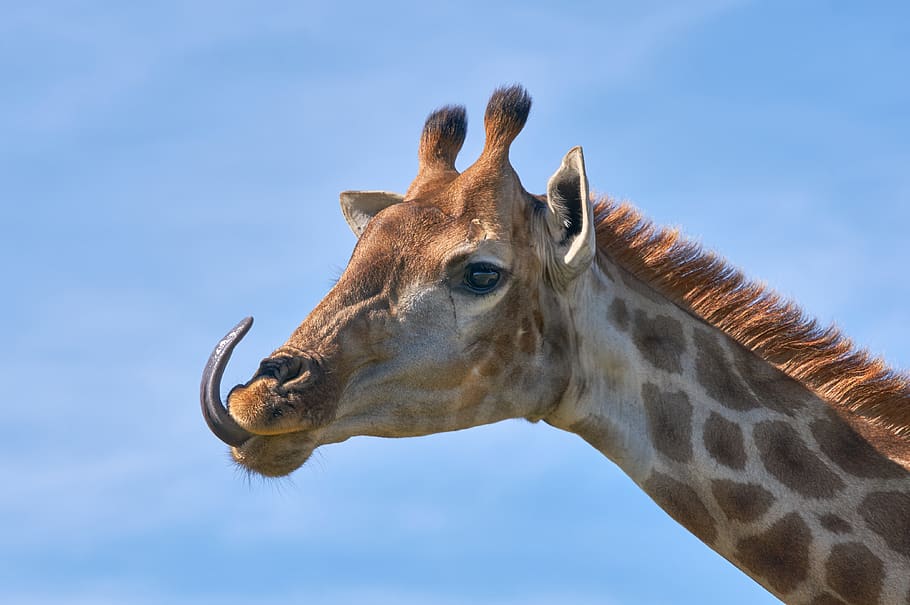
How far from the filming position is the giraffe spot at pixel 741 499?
10586 millimetres

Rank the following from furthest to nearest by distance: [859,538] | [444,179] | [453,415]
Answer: [444,179] < [453,415] < [859,538]

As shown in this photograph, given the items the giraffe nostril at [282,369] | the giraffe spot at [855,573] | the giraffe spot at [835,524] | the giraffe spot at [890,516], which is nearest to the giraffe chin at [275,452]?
the giraffe nostril at [282,369]

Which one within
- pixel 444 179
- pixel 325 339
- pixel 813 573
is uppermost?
pixel 444 179

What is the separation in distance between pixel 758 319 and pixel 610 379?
136 cm

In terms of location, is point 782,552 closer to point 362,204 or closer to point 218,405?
point 218,405

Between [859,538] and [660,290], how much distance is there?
2.62 metres

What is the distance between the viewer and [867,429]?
35.8 ft

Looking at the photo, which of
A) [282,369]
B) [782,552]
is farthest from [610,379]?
[282,369]

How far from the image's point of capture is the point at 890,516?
10453 mm

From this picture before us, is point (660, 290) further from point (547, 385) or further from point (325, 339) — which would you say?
→ point (325, 339)

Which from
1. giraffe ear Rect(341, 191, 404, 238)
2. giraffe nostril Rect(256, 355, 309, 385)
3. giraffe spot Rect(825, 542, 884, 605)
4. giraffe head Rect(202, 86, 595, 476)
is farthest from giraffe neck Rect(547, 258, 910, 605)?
giraffe ear Rect(341, 191, 404, 238)

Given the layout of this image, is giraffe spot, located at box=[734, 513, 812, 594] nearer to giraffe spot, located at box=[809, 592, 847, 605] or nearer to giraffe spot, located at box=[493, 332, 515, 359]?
giraffe spot, located at box=[809, 592, 847, 605]

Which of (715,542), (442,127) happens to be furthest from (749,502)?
(442,127)

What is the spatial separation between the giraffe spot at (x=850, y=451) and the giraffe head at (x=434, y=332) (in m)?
2.08
